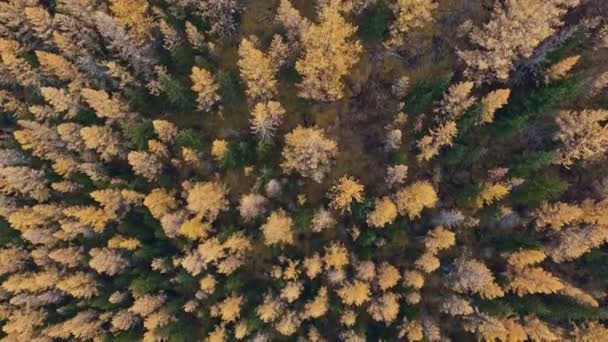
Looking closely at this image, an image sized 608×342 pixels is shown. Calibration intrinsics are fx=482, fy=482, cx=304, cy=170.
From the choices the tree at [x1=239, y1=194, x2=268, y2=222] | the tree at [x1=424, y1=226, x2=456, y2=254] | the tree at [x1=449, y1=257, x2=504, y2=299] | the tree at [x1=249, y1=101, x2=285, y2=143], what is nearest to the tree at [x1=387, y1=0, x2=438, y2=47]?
the tree at [x1=249, y1=101, x2=285, y2=143]

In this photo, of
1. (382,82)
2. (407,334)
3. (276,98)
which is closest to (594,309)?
(407,334)

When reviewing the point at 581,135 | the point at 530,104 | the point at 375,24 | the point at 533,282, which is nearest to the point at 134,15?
the point at 375,24

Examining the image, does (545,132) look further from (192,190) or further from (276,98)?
(192,190)

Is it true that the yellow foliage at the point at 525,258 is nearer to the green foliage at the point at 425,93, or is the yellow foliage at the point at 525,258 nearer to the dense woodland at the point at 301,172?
the dense woodland at the point at 301,172

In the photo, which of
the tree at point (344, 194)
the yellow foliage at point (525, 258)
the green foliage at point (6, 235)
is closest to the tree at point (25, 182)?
the green foliage at point (6, 235)

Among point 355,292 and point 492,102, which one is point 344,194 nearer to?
point 355,292
